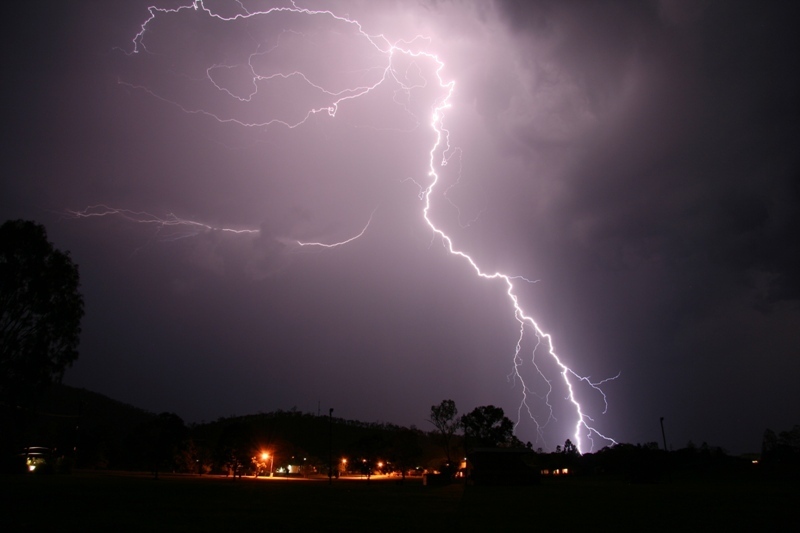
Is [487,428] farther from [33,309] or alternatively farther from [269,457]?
[33,309]

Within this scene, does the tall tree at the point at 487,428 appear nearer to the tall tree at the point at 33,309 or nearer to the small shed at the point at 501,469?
the small shed at the point at 501,469

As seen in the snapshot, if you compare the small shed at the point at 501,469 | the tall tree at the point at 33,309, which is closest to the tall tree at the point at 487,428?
the small shed at the point at 501,469

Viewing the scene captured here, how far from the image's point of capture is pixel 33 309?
85.1ft

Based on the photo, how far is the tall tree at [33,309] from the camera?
25.1 metres

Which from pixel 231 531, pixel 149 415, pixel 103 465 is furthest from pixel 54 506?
pixel 149 415

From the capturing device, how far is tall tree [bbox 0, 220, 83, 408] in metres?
25.1

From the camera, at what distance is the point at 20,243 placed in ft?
85.1

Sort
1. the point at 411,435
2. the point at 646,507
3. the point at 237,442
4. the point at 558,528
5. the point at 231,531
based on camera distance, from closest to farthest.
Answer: the point at 231,531 → the point at 558,528 → the point at 646,507 → the point at 237,442 → the point at 411,435

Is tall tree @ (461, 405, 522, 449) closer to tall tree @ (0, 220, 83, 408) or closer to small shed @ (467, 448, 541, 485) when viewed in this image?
small shed @ (467, 448, 541, 485)

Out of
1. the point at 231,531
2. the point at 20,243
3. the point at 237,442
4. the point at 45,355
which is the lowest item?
the point at 231,531

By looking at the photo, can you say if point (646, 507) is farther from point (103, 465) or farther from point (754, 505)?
point (103, 465)

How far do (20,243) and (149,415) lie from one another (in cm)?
8651

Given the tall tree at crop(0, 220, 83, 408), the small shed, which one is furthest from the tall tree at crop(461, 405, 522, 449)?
the tall tree at crop(0, 220, 83, 408)

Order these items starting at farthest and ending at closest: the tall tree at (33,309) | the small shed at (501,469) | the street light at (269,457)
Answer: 1. the street light at (269,457)
2. the small shed at (501,469)
3. the tall tree at (33,309)
